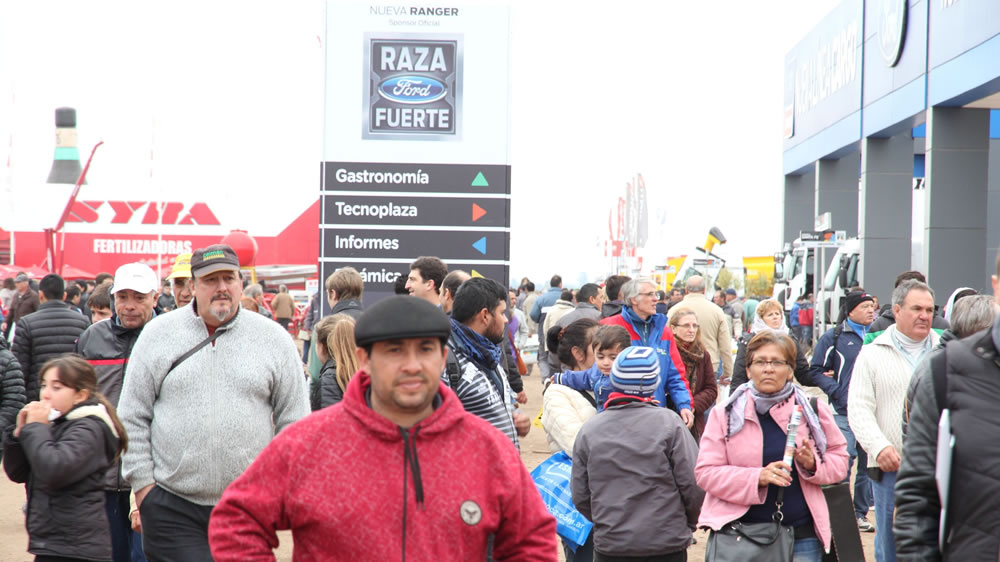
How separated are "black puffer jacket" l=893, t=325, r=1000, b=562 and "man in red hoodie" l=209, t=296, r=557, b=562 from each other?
1263 mm

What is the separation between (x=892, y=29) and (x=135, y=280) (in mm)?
19256

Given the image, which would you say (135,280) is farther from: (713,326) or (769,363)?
(713,326)

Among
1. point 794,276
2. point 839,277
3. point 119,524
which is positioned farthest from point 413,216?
point 794,276

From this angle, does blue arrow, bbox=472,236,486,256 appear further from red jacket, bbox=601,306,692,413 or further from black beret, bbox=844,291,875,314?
black beret, bbox=844,291,875,314

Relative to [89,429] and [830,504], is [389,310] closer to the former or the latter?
[89,429]

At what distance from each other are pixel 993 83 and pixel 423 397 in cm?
1617

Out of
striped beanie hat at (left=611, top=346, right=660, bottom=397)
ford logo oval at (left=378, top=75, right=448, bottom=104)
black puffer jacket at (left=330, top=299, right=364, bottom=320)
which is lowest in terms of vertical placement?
striped beanie hat at (left=611, top=346, right=660, bottom=397)

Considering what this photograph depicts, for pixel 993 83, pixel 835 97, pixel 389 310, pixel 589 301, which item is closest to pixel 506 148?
pixel 589 301

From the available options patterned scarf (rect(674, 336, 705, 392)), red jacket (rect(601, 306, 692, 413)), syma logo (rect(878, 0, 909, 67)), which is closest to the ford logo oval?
red jacket (rect(601, 306, 692, 413))

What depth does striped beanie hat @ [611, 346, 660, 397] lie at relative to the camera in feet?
16.1

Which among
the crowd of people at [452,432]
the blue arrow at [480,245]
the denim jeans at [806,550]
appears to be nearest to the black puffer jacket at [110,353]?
the crowd of people at [452,432]

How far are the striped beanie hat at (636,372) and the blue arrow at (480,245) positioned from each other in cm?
377

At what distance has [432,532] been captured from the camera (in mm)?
2627

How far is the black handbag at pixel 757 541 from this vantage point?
496 cm
